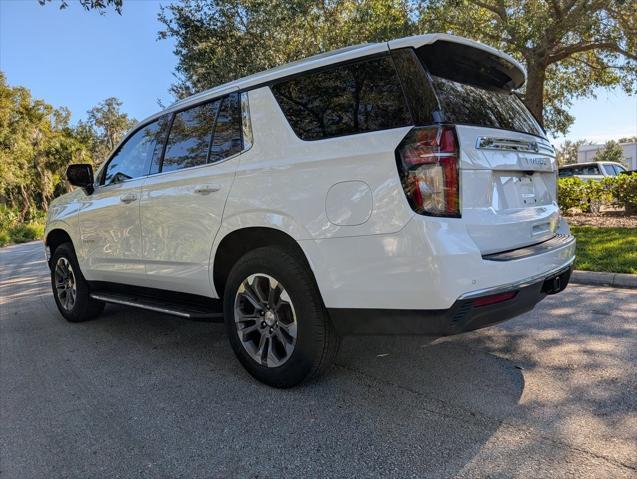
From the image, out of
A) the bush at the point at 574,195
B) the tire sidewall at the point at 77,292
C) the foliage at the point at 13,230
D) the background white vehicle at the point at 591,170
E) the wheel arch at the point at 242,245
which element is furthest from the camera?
the foliage at the point at 13,230

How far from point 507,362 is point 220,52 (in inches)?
471

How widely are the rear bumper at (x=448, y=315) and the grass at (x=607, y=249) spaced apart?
13.3ft

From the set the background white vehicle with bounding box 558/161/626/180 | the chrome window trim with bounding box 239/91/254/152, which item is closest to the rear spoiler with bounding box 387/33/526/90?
the chrome window trim with bounding box 239/91/254/152

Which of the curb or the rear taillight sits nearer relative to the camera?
the rear taillight

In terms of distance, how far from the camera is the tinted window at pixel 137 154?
14.0 ft

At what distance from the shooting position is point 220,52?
513 inches

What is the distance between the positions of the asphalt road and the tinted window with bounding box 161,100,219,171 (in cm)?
158

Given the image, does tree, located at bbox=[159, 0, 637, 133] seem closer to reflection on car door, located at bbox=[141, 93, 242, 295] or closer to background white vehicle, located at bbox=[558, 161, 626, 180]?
background white vehicle, located at bbox=[558, 161, 626, 180]

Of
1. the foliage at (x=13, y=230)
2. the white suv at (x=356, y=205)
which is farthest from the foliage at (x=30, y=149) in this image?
the white suv at (x=356, y=205)

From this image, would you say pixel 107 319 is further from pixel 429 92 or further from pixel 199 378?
pixel 429 92

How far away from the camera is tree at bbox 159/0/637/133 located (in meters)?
10.7

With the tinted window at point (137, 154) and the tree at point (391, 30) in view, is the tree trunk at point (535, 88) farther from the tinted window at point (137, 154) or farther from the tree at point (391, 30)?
the tinted window at point (137, 154)

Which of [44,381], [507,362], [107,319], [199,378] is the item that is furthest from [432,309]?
[107,319]

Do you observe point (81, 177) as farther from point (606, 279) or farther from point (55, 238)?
point (606, 279)
